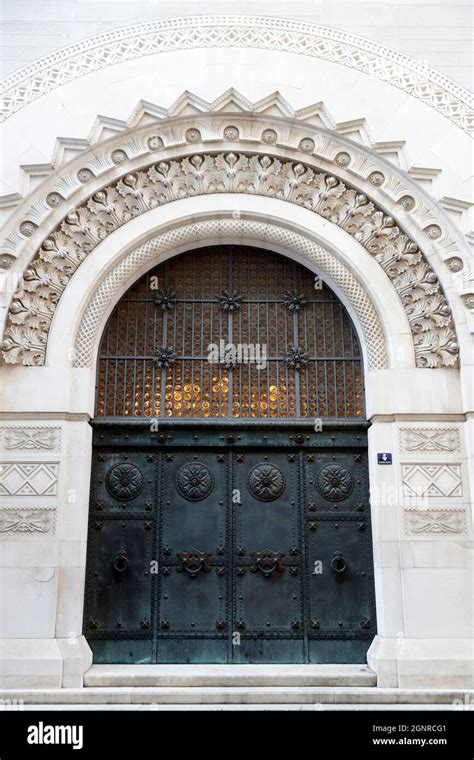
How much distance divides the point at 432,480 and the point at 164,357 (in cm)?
357

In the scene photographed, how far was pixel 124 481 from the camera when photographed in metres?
8.56

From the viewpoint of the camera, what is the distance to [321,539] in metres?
8.47

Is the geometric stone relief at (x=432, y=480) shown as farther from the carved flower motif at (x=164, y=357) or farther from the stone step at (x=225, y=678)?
the carved flower motif at (x=164, y=357)

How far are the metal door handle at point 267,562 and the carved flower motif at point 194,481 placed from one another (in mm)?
965

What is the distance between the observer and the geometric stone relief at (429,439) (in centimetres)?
823

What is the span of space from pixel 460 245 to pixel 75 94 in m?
5.12

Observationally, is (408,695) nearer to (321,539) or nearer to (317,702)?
(317,702)

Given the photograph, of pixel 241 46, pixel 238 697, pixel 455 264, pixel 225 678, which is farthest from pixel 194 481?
pixel 241 46

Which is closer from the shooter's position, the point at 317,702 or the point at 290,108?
the point at 317,702

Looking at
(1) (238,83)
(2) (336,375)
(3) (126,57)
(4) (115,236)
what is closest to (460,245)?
(2) (336,375)

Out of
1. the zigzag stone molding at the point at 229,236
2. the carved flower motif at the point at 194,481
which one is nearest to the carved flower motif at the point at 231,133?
the zigzag stone molding at the point at 229,236

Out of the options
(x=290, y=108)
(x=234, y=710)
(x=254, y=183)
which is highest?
(x=290, y=108)

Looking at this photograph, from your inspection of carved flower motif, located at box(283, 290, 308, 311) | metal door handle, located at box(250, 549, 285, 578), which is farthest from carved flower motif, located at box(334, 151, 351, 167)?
metal door handle, located at box(250, 549, 285, 578)

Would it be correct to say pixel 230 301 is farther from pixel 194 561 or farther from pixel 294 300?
pixel 194 561
